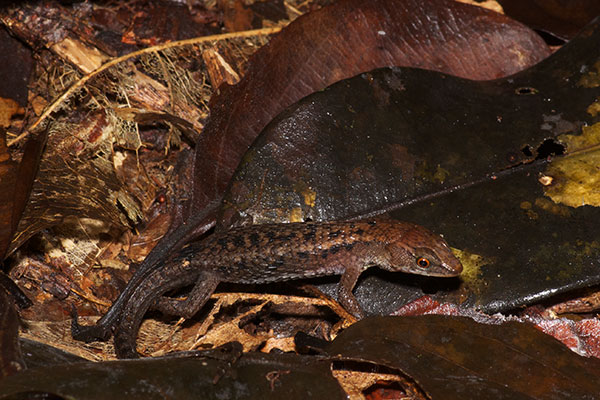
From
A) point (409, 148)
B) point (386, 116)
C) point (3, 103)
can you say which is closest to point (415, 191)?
point (409, 148)

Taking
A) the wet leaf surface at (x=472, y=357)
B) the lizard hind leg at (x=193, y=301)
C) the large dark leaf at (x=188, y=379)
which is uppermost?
the large dark leaf at (x=188, y=379)

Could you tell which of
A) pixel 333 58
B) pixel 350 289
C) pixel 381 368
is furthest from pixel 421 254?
pixel 333 58

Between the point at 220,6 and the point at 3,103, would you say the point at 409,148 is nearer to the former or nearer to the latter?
the point at 220,6

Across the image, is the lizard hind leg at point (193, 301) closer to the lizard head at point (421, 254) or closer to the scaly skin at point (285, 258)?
the scaly skin at point (285, 258)

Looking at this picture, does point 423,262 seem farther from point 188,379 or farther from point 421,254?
point 188,379

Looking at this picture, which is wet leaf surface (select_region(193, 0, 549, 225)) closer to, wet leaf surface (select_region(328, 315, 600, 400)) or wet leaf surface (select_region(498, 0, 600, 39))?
wet leaf surface (select_region(498, 0, 600, 39))

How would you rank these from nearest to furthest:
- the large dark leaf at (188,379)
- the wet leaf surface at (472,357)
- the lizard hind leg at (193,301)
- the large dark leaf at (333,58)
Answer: the large dark leaf at (188,379) → the wet leaf surface at (472,357) → the lizard hind leg at (193,301) → the large dark leaf at (333,58)

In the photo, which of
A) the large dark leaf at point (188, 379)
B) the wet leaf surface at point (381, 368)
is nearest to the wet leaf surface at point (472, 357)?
the wet leaf surface at point (381, 368)
